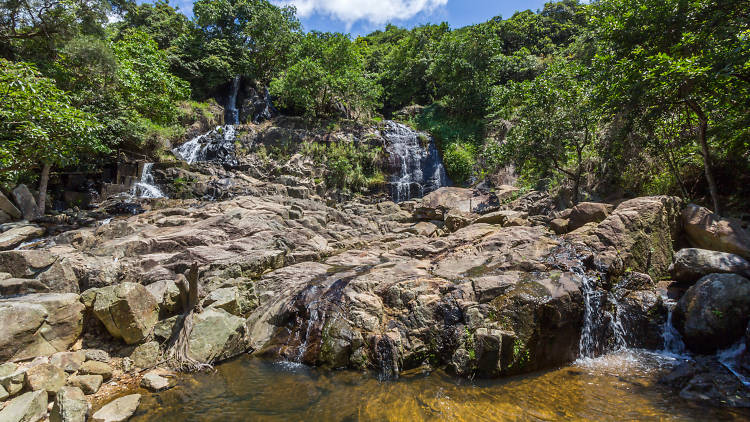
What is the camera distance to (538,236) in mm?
7969

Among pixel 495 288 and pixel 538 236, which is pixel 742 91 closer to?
pixel 538 236

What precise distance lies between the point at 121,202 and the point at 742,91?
73.6 feet

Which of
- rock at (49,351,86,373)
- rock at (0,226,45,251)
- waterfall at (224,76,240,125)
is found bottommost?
rock at (49,351,86,373)

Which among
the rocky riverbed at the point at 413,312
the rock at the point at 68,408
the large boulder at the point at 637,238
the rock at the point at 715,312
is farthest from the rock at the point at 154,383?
the rock at the point at 715,312

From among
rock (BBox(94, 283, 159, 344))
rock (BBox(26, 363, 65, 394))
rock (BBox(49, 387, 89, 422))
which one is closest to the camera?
rock (BBox(49, 387, 89, 422))

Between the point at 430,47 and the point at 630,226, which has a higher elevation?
the point at 430,47

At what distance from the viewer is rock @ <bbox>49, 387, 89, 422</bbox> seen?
12.5 ft

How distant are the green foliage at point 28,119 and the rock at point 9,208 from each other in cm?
642

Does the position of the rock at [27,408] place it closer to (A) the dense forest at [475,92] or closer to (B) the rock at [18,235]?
(A) the dense forest at [475,92]

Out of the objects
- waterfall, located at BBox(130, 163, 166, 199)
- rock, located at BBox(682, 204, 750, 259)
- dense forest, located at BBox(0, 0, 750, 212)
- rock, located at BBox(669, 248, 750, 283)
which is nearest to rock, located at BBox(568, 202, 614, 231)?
rock, located at BBox(682, 204, 750, 259)

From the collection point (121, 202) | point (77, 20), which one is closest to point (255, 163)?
point (121, 202)

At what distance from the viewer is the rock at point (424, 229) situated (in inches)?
541

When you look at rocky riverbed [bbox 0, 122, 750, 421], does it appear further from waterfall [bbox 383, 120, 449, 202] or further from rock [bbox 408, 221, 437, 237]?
waterfall [bbox 383, 120, 449, 202]

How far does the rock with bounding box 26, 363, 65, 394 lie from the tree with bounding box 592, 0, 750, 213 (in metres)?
11.6
